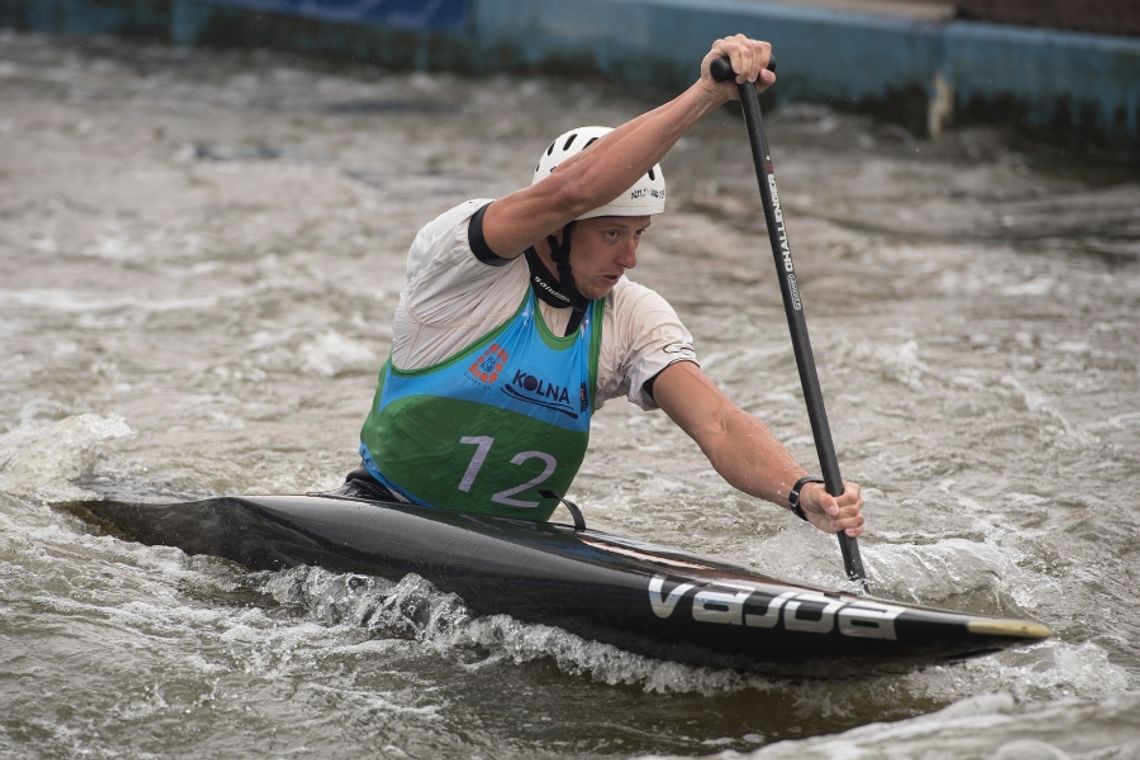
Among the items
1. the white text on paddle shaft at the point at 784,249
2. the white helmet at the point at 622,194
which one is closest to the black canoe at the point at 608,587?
the white text on paddle shaft at the point at 784,249

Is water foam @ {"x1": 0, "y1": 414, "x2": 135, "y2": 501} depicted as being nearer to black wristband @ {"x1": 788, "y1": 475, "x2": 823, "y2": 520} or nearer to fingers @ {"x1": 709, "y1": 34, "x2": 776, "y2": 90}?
black wristband @ {"x1": 788, "y1": 475, "x2": 823, "y2": 520}

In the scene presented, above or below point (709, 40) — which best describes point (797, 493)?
below

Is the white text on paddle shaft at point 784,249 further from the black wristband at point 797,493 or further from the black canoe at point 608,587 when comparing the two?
the black canoe at point 608,587

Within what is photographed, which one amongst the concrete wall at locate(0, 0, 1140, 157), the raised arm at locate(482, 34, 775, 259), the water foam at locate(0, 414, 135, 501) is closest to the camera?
the raised arm at locate(482, 34, 775, 259)

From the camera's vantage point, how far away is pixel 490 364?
426 cm

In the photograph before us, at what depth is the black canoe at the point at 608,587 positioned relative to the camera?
368 cm

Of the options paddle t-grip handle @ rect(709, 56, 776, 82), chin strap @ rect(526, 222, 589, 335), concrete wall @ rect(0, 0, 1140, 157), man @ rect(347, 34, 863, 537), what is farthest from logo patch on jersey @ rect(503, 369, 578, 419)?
concrete wall @ rect(0, 0, 1140, 157)

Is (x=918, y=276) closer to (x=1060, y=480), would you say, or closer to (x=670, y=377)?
(x=1060, y=480)

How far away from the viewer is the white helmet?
13.5 ft

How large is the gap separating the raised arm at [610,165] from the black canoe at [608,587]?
86 centimetres

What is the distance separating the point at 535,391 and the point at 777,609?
0.95 metres

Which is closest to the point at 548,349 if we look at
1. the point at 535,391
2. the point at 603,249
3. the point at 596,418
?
the point at 535,391

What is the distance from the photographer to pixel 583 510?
5727 millimetres

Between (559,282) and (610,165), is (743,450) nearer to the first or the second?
(559,282)
